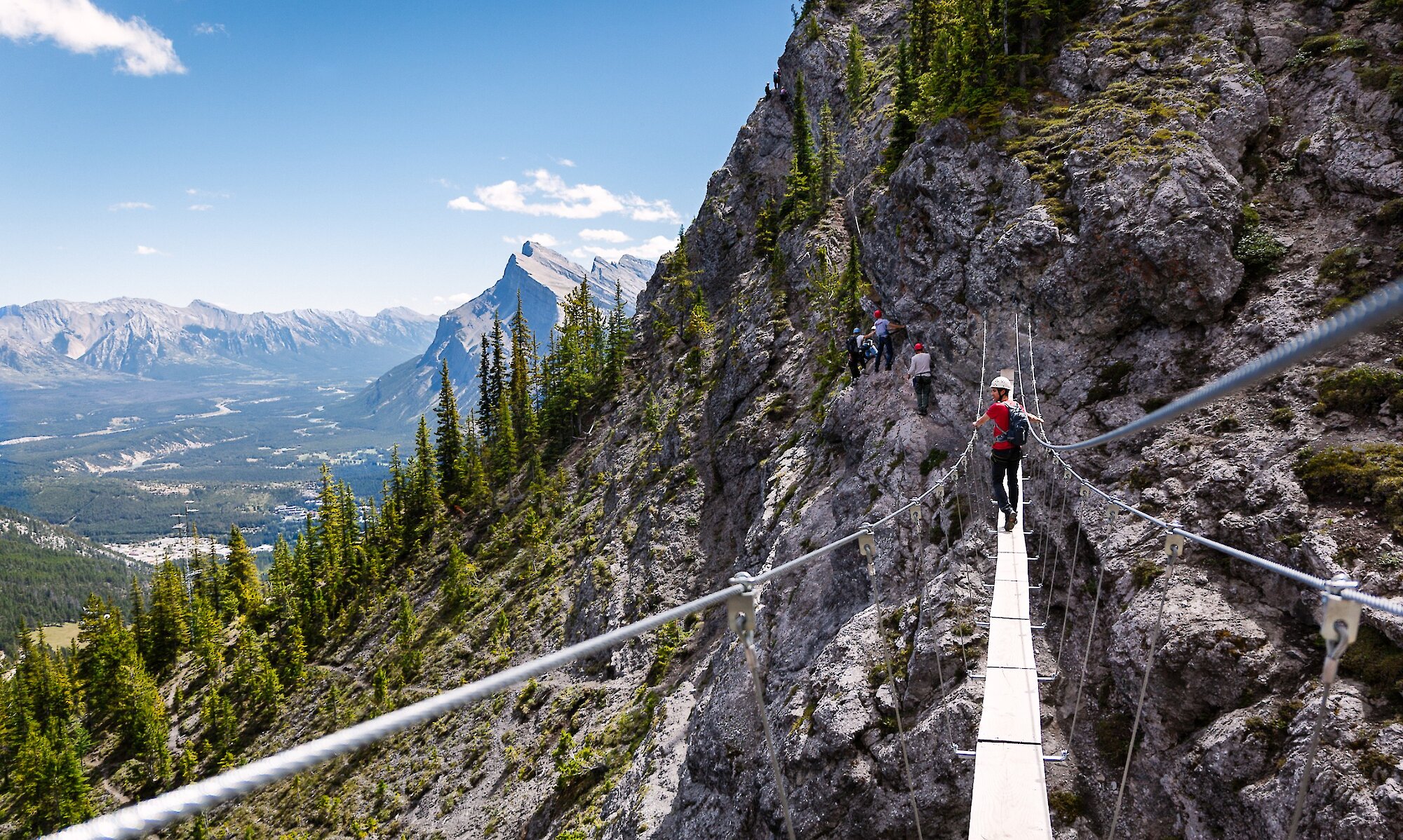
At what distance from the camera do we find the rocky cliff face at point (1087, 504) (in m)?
8.80

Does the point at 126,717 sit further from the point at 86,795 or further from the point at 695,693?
the point at 695,693

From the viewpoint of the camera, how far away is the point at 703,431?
4134 cm

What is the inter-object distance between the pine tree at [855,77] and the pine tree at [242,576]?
260 feet

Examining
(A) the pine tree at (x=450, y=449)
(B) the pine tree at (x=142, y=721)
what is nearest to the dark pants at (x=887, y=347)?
(A) the pine tree at (x=450, y=449)

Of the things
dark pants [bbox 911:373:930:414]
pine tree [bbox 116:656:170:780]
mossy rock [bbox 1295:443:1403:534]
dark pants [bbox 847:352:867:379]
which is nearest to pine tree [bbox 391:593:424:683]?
pine tree [bbox 116:656:170:780]

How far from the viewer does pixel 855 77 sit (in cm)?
4972

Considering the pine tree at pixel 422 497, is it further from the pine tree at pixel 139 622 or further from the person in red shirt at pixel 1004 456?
the person in red shirt at pixel 1004 456

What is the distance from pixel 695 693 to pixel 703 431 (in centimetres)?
1960

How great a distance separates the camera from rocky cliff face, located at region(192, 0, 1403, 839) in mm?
8805

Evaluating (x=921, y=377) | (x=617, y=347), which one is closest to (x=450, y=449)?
(x=617, y=347)

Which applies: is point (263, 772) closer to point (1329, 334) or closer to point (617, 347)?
point (1329, 334)

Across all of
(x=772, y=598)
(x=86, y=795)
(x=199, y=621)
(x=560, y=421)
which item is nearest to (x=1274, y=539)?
(x=772, y=598)

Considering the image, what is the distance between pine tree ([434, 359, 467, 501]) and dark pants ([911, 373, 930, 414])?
5763cm

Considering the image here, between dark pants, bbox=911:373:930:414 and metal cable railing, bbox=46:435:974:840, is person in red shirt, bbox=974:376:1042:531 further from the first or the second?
metal cable railing, bbox=46:435:974:840
